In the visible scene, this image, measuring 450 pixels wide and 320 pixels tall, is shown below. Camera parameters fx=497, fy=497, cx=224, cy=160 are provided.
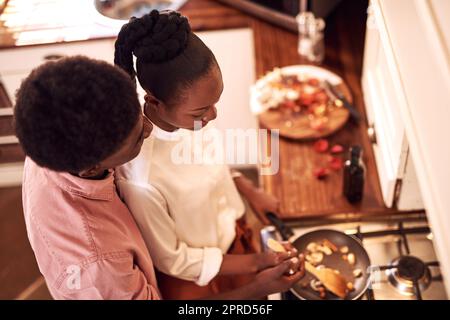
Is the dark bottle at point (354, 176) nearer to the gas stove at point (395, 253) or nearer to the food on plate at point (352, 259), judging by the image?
the gas stove at point (395, 253)

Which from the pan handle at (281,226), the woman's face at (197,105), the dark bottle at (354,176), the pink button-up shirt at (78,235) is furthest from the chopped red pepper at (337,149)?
the pink button-up shirt at (78,235)

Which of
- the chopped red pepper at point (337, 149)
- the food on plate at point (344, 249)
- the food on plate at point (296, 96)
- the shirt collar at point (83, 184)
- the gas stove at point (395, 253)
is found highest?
the shirt collar at point (83, 184)

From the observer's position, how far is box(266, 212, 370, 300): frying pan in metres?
1.04

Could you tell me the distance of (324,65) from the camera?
5.19 feet

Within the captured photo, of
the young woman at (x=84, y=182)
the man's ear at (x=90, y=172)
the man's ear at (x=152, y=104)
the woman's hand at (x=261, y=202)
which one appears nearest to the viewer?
the young woman at (x=84, y=182)

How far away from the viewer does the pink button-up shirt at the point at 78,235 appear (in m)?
0.74

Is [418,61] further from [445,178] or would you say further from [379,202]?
[379,202]

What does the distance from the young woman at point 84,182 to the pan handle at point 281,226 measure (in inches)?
7.6

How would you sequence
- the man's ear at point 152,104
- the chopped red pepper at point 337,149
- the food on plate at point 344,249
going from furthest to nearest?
the chopped red pepper at point 337,149
the food on plate at point 344,249
the man's ear at point 152,104

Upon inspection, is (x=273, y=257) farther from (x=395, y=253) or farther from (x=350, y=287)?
(x=395, y=253)

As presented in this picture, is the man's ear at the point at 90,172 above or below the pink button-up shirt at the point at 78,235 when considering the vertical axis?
above

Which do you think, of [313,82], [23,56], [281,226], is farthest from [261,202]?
[23,56]

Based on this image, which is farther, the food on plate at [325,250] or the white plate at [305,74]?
the white plate at [305,74]
